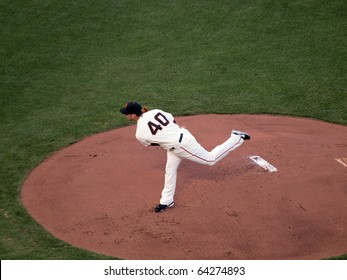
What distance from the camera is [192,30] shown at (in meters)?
14.7

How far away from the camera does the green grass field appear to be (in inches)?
466

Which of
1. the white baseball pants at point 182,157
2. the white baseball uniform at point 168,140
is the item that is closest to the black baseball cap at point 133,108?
the white baseball uniform at point 168,140

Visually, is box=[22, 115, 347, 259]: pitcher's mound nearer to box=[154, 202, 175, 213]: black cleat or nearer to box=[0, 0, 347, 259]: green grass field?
box=[154, 202, 175, 213]: black cleat

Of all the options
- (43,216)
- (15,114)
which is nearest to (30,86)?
(15,114)

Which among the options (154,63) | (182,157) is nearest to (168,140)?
(182,157)

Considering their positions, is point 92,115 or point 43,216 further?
point 92,115

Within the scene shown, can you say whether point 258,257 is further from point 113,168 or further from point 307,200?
point 113,168

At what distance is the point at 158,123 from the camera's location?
28.1ft

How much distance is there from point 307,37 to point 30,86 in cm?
597

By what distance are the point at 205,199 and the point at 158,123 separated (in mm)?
1200

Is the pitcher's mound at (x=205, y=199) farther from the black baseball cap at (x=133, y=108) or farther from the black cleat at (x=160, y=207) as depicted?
the black baseball cap at (x=133, y=108)

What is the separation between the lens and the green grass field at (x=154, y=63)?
1184cm

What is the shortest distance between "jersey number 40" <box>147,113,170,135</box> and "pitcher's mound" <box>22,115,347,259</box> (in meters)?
0.98

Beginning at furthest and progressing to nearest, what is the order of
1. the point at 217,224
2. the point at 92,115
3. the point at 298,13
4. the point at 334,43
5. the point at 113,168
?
the point at 298,13, the point at 334,43, the point at 92,115, the point at 113,168, the point at 217,224
